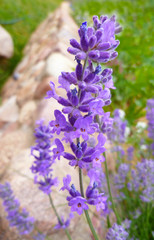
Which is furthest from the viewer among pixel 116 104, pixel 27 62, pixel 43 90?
pixel 27 62

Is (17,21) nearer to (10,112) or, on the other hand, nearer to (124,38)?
(124,38)

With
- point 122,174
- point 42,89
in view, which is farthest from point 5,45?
point 122,174

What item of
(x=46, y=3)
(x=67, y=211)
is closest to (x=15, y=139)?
(x=67, y=211)

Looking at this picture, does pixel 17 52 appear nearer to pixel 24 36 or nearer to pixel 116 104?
pixel 24 36

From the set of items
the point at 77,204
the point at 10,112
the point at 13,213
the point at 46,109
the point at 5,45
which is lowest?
the point at 13,213

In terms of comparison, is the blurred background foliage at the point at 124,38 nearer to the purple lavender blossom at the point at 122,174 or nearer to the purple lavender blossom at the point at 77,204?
the purple lavender blossom at the point at 122,174

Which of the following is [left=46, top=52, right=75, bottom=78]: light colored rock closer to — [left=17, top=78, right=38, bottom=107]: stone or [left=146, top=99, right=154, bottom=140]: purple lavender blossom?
[left=17, top=78, right=38, bottom=107]: stone

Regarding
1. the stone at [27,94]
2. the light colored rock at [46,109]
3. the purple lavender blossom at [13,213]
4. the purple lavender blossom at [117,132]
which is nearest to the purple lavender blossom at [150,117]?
the purple lavender blossom at [117,132]
